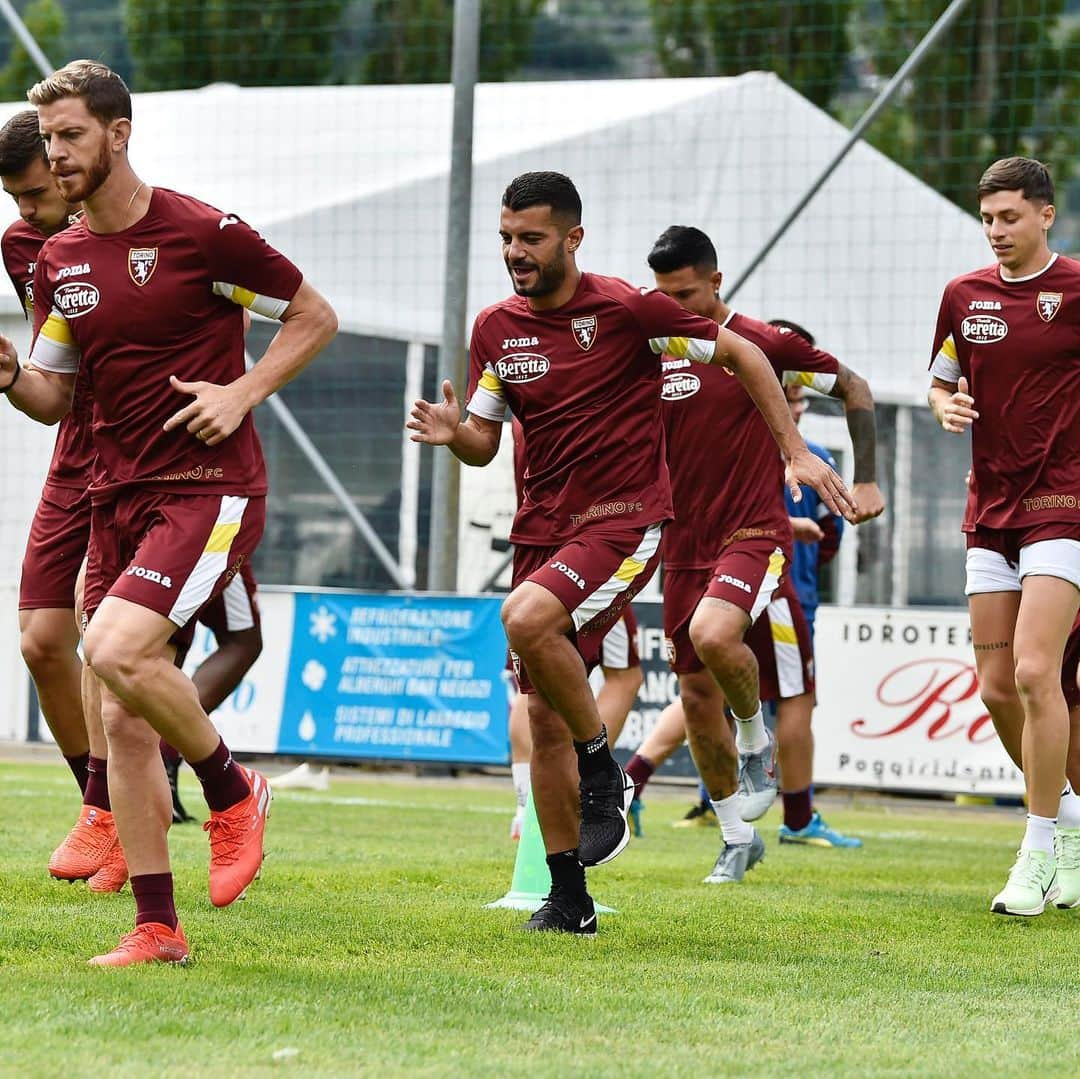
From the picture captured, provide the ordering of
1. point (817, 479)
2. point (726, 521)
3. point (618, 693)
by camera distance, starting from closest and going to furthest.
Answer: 1. point (817, 479)
2. point (726, 521)
3. point (618, 693)

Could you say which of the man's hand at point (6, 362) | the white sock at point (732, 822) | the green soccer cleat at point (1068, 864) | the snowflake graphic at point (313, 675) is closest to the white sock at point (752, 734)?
the white sock at point (732, 822)

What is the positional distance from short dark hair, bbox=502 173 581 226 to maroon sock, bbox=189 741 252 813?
186cm

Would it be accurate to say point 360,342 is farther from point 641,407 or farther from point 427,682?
point 641,407

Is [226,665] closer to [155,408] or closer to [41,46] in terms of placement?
[155,408]

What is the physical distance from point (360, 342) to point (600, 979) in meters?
11.1

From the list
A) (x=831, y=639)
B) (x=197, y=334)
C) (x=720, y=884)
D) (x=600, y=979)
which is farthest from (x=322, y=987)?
(x=831, y=639)

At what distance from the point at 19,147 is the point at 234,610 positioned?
7.97 ft

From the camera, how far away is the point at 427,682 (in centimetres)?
1345

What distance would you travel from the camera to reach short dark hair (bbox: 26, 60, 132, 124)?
497 centimetres

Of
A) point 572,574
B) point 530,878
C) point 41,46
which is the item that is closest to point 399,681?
point 530,878

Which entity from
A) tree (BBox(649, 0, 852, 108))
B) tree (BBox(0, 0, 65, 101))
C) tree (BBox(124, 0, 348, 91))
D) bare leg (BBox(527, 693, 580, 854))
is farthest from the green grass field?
tree (BBox(0, 0, 65, 101))

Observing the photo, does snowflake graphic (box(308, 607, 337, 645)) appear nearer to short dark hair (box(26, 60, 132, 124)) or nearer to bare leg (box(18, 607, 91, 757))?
bare leg (box(18, 607, 91, 757))

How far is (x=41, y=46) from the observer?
2977 centimetres

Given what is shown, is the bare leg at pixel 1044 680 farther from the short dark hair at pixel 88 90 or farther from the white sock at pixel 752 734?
the short dark hair at pixel 88 90
